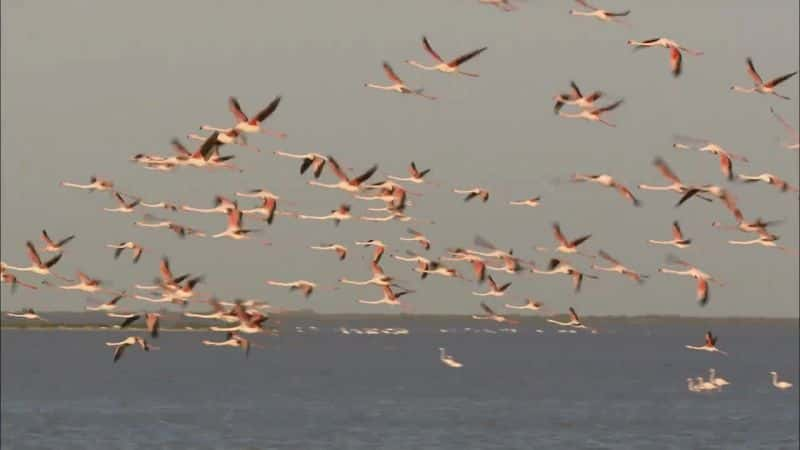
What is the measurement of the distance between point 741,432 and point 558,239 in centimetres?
5405

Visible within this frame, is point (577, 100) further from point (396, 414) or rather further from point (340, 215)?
point (396, 414)

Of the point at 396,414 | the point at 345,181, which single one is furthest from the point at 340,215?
the point at 396,414

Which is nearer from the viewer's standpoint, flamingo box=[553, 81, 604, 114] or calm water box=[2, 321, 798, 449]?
flamingo box=[553, 81, 604, 114]

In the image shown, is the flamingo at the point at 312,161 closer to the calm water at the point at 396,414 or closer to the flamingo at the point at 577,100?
the flamingo at the point at 577,100

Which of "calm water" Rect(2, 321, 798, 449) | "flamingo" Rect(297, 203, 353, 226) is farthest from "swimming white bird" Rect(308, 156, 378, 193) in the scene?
"calm water" Rect(2, 321, 798, 449)

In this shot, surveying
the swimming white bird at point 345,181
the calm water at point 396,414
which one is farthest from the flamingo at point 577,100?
the calm water at point 396,414

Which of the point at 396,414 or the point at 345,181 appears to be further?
the point at 396,414

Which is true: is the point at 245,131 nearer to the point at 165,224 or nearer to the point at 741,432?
the point at 165,224

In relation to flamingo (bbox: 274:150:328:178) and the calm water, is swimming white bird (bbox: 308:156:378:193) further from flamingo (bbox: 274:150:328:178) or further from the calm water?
the calm water

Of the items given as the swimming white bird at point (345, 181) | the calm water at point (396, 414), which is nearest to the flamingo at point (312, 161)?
the swimming white bird at point (345, 181)

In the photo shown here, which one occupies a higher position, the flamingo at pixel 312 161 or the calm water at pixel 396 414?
the calm water at pixel 396 414

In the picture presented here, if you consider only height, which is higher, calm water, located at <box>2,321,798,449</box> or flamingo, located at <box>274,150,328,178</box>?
calm water, located at <box>2,321,798,449</box>

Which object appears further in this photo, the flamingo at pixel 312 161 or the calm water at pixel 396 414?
the calm water at pixel 396 414

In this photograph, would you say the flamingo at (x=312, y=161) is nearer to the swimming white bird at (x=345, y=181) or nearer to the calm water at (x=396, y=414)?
the swimming white bird at (x=345, y=181)
